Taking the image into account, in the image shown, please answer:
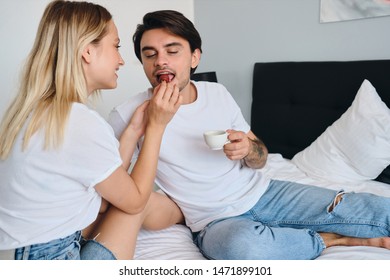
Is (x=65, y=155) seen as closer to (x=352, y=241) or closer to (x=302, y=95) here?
(x=352, y=241)

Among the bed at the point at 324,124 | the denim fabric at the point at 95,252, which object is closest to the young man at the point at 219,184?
the bed at the point at 324,124

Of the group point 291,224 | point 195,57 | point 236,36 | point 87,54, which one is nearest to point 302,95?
point 236,36

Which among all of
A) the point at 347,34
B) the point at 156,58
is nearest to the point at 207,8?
the point at 347,34

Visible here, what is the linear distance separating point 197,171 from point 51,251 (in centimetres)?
52

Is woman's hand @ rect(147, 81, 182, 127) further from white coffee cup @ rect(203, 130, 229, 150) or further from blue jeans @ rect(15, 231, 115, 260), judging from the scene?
blue jeans @ rect(15, 231, 115, 260)

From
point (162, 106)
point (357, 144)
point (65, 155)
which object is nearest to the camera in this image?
point (65, 155)

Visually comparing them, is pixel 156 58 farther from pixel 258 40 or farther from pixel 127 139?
pixel 258 40

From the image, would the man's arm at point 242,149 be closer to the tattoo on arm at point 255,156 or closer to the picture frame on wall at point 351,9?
the tattoo on arm at point 255,156

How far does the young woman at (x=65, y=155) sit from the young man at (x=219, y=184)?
235mm

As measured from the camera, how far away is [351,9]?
6.36 feet

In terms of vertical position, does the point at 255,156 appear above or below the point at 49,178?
below

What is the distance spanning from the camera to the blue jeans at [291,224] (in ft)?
3.47

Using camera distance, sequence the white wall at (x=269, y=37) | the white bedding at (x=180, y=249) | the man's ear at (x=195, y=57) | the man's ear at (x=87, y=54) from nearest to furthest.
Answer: the man's ear at (x=87, y=54) < the white bedding at (x=180, y=249) < the man's ear at (x=195, y=57) < the white wall at (x=269, y=37)

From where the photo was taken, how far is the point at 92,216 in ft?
3.15
